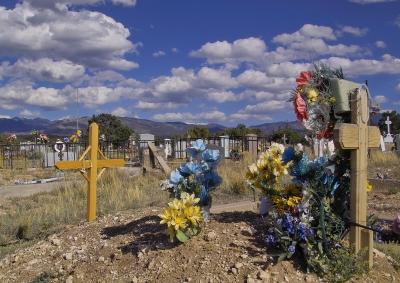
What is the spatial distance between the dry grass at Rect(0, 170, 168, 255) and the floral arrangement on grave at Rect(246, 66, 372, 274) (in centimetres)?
427

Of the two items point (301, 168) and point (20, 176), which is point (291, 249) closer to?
point (301, 168)

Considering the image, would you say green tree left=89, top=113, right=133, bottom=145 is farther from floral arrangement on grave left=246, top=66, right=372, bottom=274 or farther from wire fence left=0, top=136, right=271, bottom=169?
floral arrangement on grave left=246, top=66, right=372, bottom=274

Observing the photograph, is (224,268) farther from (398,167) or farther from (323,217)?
A: (398,167)

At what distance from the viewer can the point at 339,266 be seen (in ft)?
14.4

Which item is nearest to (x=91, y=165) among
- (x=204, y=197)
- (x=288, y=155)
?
(x=204, y=197)

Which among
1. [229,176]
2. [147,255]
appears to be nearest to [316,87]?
[147,255]

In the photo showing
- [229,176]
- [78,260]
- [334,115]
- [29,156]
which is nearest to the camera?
[334,115]

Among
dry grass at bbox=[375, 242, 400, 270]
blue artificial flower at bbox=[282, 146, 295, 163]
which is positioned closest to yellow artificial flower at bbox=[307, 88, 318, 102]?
blue artificial flower at bbox=[282, 146, 295, 163]

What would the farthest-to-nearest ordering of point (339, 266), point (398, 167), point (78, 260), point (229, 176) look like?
point (398, 167)
point (229, 176)
point (78, 260)
point (339, 266)

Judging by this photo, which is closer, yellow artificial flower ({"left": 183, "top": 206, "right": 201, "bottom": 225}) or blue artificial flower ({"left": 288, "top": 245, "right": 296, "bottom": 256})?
blue artificial flower ({"left": 288, "top": 245, "right": 296, "bottom": 256})

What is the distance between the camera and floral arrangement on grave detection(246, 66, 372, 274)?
447cm

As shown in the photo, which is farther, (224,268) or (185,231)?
(185,231)

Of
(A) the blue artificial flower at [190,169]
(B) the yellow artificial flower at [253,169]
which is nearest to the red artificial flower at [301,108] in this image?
(B) the yellow artificial flower at [253,169]

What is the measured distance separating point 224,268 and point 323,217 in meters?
0.91
